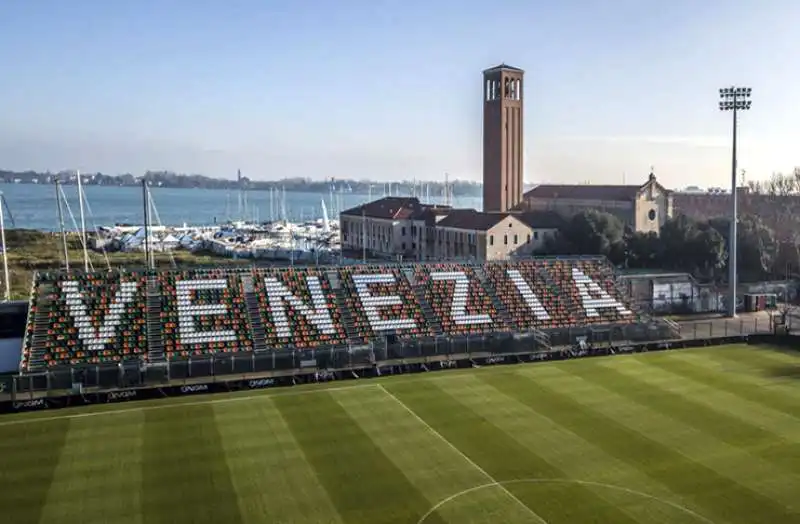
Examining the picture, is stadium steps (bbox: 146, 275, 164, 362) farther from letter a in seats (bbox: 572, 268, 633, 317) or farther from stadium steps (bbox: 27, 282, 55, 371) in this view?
letter a in seats (bbox: 572, 268, 633, 317)

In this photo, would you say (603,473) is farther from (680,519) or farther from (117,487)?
(117,487)

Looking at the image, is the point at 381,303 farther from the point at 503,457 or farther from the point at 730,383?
the point at 503,457

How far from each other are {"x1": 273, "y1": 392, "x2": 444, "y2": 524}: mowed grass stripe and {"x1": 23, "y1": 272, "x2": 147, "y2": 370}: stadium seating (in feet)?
36.0

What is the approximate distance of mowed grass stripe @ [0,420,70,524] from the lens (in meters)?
21.4

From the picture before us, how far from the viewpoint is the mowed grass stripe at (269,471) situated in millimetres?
21172

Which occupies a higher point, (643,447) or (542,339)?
(542,339)

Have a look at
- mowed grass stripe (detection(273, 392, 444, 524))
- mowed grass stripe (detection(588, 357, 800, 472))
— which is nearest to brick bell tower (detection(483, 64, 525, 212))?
mowed grass stripe (detection(588, 357, 800, 472))

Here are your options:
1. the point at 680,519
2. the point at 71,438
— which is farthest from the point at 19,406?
the point at 680,519

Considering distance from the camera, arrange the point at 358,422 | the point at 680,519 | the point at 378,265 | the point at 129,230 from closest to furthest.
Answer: the point at 680,519 < the point at 358,422 < the point at 378,265 < the point at 129,230

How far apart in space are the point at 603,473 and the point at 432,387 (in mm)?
12338

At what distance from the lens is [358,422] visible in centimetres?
2978

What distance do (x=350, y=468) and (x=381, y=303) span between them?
2132cm

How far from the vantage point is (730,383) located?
116 feet

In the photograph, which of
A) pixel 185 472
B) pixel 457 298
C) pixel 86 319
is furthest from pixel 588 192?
pixel 185 472
